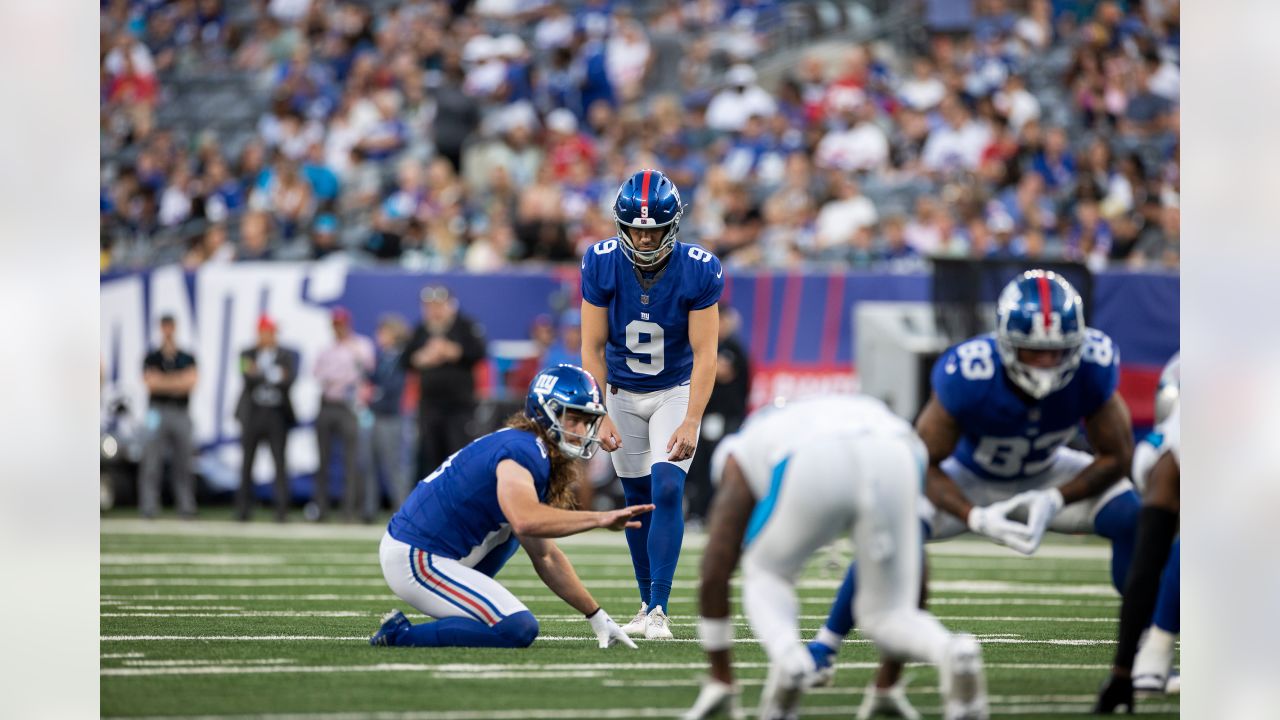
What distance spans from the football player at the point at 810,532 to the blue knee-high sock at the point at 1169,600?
151 centimetres

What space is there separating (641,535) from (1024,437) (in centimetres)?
219

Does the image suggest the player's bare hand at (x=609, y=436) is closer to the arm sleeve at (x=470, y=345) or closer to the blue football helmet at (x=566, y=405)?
the blue football helmet at (x=566, y=405)

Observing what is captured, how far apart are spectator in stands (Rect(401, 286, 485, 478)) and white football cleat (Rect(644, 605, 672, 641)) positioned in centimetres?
707

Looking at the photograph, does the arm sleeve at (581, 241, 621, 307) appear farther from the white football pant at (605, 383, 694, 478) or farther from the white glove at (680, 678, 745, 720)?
the white glove at (680, 678, 745, 720)

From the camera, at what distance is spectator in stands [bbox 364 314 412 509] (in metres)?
14.7

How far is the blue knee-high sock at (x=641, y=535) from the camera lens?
25.4ft

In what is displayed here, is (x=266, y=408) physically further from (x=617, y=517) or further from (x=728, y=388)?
(x=617, y=517)

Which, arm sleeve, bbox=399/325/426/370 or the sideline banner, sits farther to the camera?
the sideline banner

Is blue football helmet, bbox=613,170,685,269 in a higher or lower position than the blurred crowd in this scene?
lower

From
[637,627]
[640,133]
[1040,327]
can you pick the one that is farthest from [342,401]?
[1040,327]

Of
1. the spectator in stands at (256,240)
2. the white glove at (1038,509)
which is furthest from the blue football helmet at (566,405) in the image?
the spectator in stands at (256,240)

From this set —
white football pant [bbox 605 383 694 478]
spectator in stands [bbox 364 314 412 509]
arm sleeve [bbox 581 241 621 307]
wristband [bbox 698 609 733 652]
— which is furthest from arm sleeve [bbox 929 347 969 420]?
spectator in stands [bbox 364 314 412 509]

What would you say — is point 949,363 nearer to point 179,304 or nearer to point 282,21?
point 179,304

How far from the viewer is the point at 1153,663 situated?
617 centimetres
